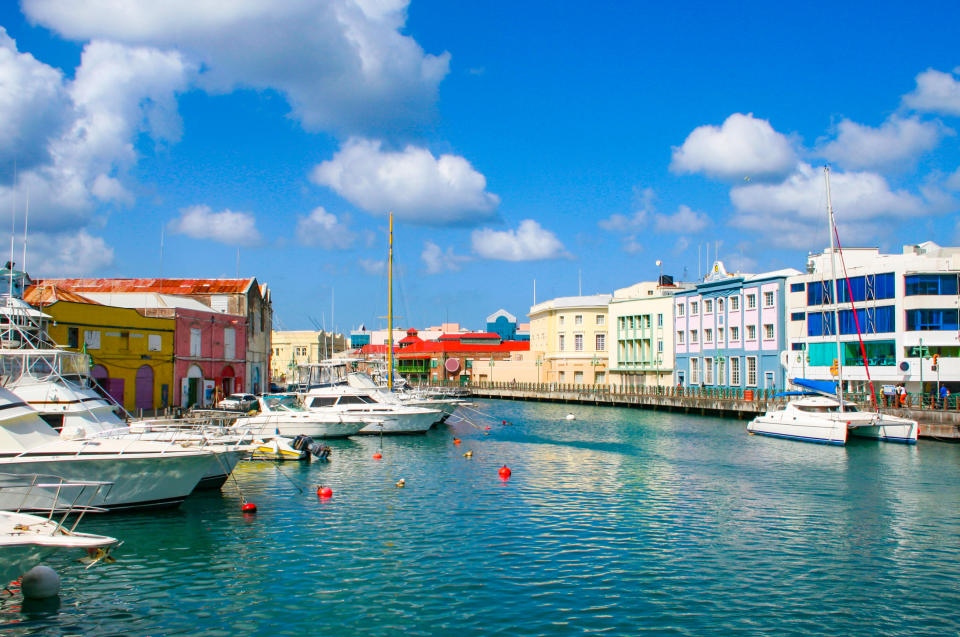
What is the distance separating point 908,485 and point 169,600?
88.2ft

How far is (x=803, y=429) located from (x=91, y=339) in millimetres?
44885

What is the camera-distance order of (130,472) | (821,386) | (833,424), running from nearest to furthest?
1. (130,472)
2. (833,424)
3. (821,386)

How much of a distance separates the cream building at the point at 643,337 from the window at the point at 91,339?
193 ft

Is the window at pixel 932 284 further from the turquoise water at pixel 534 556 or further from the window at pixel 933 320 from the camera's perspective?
the turquoise water at pixel 534 556

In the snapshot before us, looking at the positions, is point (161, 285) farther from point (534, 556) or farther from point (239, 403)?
point (534, 556)

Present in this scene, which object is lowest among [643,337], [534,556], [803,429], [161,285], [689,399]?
[534,556]

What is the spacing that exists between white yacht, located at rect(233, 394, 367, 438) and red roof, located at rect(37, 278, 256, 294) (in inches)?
1206

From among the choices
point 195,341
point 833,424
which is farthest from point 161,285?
point 833,424

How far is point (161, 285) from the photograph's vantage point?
73688mm

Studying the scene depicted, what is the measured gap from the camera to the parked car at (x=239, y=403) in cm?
5441

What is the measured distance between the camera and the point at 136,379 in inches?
2119

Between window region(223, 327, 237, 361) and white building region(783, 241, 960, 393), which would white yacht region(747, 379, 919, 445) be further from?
window region(223, 327, 237, 361)

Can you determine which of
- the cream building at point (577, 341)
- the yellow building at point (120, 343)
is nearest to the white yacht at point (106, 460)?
the yellow building at point (120, 343)

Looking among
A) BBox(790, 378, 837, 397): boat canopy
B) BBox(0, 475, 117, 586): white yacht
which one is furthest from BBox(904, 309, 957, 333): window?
BBox(0, 475, 117, 586): white yacht
